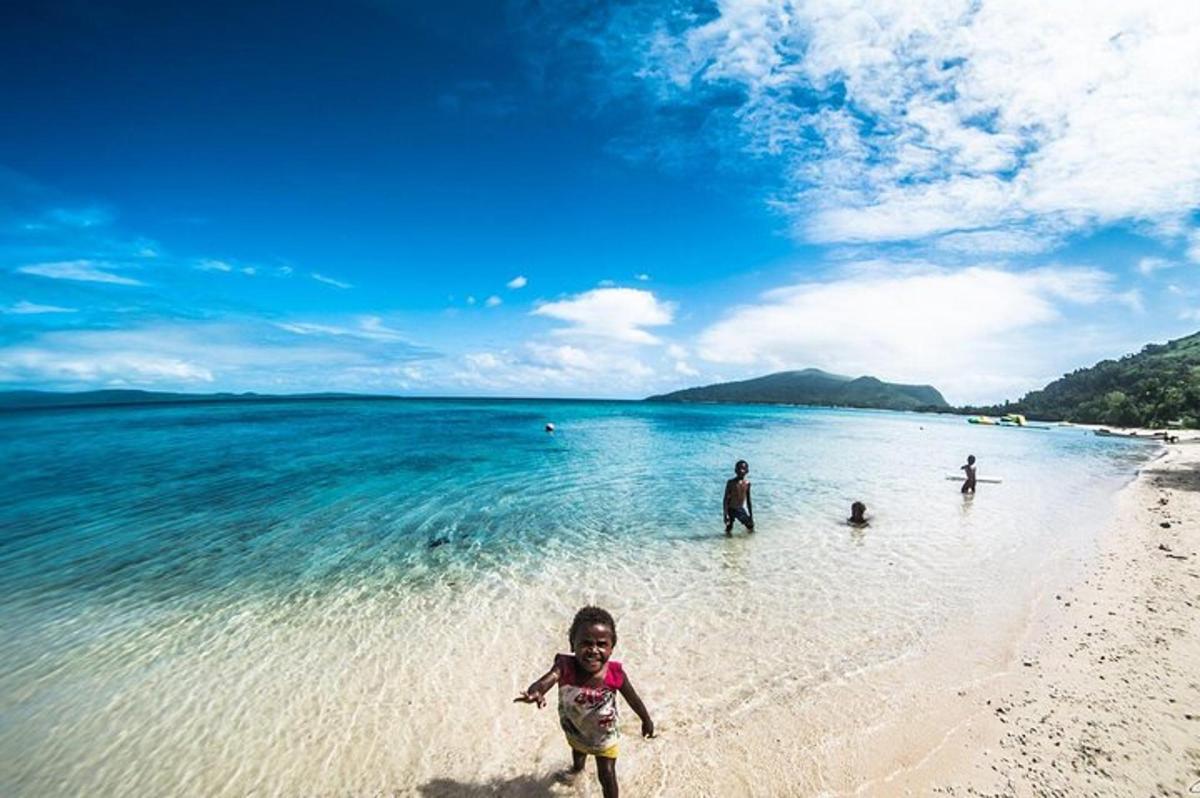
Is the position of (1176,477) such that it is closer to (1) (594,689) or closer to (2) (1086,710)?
(2) (1086,710)

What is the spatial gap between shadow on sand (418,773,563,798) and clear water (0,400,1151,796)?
34mm

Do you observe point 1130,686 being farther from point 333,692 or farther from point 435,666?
point 333,692

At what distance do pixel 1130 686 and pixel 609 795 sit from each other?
728cm

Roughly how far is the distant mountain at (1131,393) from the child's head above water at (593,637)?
376ft

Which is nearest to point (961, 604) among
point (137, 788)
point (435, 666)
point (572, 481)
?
point (435, 666)

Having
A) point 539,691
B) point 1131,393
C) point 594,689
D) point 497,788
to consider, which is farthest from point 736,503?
point 1131,393

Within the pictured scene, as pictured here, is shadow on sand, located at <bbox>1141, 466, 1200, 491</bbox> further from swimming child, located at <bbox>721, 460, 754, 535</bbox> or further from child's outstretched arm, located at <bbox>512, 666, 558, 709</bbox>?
child's outstretched arm, located at <bbox>512, 666, 558, 709</bbox>

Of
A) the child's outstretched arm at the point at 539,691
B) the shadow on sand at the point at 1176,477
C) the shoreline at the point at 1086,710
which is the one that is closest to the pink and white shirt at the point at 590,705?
the child's outstretched arm at the point at 539,691

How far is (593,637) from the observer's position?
4.23 m

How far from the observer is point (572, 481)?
2405 centimetres

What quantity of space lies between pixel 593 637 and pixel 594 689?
0.55 meters

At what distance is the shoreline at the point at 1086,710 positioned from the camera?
4.92 m

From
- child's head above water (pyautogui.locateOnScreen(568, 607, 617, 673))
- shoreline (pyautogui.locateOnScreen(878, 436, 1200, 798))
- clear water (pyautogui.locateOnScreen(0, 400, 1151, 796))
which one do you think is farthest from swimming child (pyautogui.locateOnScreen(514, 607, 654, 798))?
shoreline (pyautogui.locateOnScreen(878, 436, 1200, 798))

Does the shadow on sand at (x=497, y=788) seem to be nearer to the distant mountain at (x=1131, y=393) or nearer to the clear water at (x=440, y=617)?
the clear water at (x=440, y=617)
